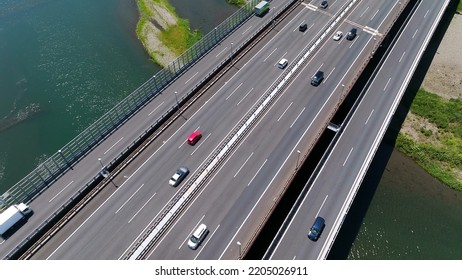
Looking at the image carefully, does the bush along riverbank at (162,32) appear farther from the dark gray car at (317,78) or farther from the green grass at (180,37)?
the dark gray car at (317,78)

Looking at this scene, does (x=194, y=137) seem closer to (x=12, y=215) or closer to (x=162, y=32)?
(x=12, y=215)

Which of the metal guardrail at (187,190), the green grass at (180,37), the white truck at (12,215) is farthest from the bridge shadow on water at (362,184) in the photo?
the green grass at (180,37)

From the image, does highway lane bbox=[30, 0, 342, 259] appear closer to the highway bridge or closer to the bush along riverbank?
the highway bridge

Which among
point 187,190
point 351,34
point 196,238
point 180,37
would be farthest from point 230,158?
point 180,37

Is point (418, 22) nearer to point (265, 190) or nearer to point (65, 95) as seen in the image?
point (265, 190)

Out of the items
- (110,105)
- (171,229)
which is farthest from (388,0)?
(171,229)

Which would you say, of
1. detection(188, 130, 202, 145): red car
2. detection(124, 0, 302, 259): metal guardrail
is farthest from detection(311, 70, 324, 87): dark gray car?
detection(188, 130, 202, 145): red car
